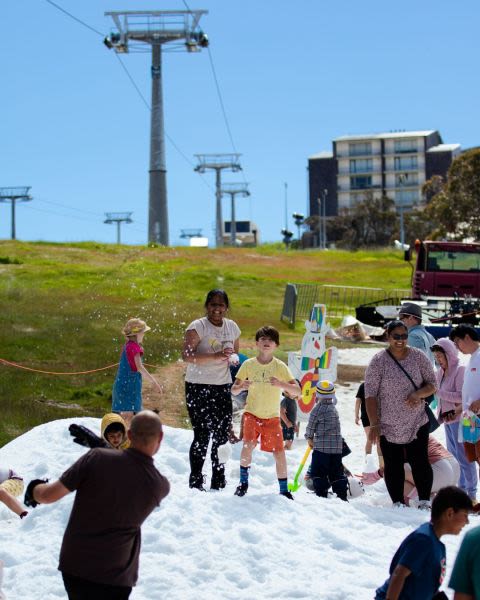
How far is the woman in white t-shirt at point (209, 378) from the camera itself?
8750mm

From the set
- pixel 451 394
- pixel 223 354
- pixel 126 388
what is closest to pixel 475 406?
pixel 451 394

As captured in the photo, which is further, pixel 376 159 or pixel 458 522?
pixel 376 159

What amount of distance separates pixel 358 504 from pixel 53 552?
2.88 meters

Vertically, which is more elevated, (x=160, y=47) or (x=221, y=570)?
(x=160, y=47)

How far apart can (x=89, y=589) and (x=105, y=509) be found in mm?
395

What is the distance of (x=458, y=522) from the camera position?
4.70m

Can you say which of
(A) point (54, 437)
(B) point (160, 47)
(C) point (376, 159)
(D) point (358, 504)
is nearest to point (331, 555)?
(D) point (358, 504)

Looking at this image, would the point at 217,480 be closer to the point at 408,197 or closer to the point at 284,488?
the point at 284,488

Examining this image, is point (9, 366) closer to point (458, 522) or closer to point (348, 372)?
point (348, 372)

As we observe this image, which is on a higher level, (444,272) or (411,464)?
(444,272)

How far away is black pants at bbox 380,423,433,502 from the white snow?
236 millimetres

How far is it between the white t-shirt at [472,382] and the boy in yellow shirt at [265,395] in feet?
4.95

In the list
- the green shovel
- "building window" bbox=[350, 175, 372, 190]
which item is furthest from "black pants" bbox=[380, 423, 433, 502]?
"building window" bbox=[350, 175, 372, 190]

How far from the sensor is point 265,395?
8617mm
